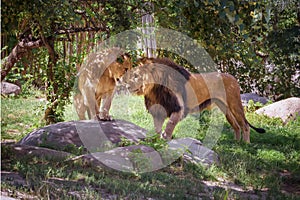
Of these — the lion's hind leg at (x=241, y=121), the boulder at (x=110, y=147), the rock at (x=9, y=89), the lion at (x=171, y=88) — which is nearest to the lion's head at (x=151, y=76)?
the lion at (x=171, y=88)

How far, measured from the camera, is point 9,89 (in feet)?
47.2

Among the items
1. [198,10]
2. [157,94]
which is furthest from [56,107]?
[198,10]

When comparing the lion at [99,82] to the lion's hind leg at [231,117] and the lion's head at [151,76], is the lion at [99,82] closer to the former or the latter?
the lion's head at [151,76]

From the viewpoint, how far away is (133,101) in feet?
36.8

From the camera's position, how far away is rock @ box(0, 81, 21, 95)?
1416 centimetres

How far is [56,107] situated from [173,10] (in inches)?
159

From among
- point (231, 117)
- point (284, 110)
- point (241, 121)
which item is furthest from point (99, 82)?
point (284, 110)

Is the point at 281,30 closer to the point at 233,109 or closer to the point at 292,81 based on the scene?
the point at 292,81

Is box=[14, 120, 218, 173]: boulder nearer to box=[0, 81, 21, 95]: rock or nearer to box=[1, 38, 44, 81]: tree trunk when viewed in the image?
box=[1, 38, 44, 81]: tree trunk

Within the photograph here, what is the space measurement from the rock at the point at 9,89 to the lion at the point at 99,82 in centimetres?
711

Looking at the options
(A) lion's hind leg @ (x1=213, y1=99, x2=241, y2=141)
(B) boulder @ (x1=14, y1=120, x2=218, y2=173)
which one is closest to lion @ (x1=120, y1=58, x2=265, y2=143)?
(A) lion's hind leg @ (x1=213, y1=99, x2=241, y2=141)

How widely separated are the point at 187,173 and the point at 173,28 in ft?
6.15

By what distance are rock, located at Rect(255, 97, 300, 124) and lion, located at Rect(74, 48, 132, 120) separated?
5486 millimetres

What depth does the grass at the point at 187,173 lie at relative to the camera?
4.48 metres
